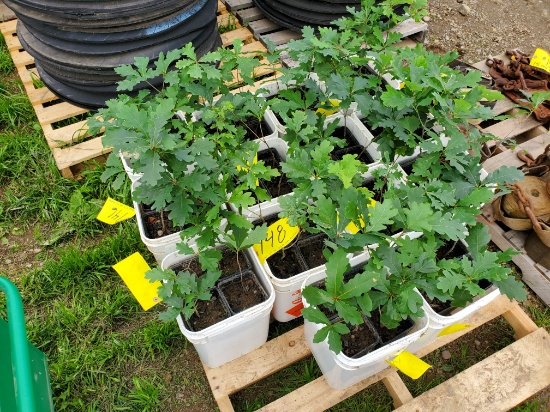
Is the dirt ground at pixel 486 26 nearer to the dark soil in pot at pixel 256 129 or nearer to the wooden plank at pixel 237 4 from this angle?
the wooden plank at pixel 237 4

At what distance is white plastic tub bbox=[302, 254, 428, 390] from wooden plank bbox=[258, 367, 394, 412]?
34mm

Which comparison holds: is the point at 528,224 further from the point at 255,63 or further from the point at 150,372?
the point at 150,372

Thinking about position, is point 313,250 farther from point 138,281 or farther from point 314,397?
point 138,281

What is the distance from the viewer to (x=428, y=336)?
6.10ft

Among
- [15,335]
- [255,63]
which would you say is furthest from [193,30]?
[15,335]

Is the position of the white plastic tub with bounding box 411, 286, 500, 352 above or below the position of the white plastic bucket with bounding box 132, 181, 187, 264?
above

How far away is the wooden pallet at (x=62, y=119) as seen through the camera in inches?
105

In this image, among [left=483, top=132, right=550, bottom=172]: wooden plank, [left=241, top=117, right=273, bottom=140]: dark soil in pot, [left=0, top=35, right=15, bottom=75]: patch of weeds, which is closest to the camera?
[left=241, top=117, right=273, bottom=140]: dark soil in pot

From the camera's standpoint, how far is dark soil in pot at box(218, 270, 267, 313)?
1.88 m

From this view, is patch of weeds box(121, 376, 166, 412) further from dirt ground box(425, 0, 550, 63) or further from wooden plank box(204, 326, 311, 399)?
dirt ground box(425, 0, 550, 63)

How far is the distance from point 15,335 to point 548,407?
2290mm

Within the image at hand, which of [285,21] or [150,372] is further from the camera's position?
[285,21]

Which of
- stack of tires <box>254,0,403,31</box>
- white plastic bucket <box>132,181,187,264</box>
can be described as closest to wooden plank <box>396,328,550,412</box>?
white plastic bucket <box>132,181,187,264</box>

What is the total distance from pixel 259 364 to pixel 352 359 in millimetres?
551
